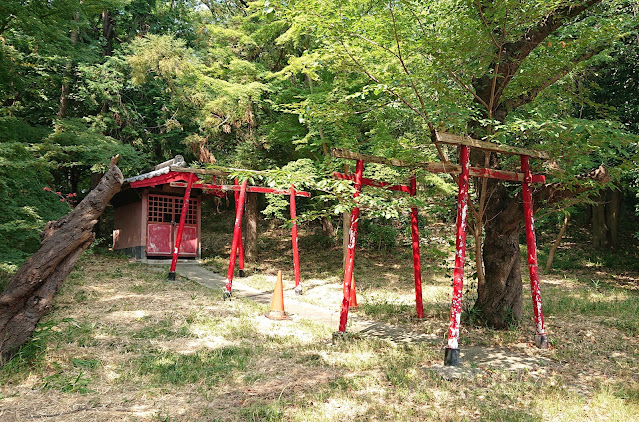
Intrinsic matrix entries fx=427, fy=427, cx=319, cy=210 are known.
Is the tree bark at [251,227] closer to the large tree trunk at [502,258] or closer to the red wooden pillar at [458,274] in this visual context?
the large tree trunk at [502,258]

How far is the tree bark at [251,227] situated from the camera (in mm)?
16281

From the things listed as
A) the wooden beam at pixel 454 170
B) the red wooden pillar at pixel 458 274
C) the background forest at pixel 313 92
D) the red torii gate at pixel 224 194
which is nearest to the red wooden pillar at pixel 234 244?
the red torii gate at pixel 224 194

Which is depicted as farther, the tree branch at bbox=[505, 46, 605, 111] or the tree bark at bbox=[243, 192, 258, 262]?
the tree bark at bbox=[243, 192, 258, 262]

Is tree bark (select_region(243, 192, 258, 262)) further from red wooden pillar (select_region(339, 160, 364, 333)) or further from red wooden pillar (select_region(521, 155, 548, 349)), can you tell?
red wooden pillar (select_region(521, 155, 548, 349))

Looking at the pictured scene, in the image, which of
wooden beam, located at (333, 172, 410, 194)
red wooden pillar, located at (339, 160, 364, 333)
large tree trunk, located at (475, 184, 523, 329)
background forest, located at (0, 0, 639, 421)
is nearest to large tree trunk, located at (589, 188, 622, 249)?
background forest, located at (0, 0, 639, 421)

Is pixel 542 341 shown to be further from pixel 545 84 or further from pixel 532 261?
pixel 545 84

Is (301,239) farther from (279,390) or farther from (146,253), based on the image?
(279,390)

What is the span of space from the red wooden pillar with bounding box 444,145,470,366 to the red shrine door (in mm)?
12857

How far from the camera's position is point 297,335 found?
6883 mm

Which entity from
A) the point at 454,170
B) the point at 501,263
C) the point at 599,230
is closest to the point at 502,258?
the point at 501,263

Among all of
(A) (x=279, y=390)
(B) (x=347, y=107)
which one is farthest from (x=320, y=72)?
(A) (x=279, y=390)

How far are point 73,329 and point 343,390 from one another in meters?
4.60

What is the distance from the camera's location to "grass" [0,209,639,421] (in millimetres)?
3887

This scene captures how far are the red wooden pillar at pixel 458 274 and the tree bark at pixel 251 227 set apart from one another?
1150 centimetres
